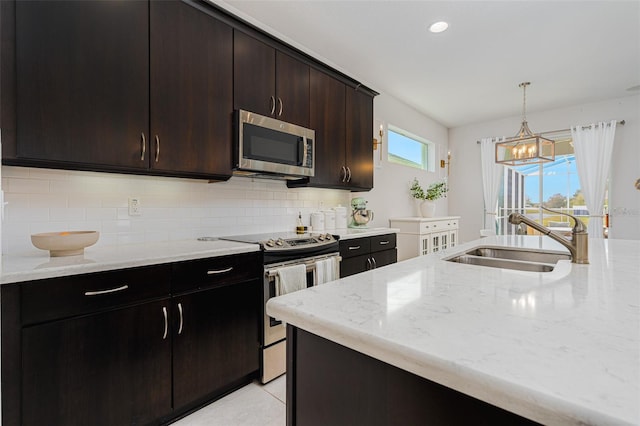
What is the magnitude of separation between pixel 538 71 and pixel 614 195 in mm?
2476

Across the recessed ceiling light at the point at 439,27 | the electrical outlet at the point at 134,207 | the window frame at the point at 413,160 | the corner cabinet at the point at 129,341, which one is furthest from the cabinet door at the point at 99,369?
the window frame at the point at 413,160

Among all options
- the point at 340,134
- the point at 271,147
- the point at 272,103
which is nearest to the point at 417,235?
the point at 340,134

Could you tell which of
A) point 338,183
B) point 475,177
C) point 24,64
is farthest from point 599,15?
point 24,64

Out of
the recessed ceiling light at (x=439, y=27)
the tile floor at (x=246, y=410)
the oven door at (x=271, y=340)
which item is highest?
the recessed ceiling light at (x=439, y=27)

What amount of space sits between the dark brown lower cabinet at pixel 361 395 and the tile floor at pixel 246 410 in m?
1.12

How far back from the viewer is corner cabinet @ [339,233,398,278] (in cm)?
274

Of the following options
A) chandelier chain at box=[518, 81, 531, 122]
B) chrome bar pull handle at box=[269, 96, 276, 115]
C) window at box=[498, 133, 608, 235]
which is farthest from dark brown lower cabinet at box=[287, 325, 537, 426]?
window at box=[498, 133, 608, 235]

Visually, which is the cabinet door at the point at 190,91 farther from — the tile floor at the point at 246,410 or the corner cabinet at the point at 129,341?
the tile floor at the point at 246,410

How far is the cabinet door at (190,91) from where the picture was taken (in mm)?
1830

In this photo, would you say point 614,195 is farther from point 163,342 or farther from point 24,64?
point 24,64

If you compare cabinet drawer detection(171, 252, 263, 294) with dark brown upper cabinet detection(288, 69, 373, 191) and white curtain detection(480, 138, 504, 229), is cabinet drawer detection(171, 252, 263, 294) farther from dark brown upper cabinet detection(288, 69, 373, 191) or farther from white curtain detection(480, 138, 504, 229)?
white curtain detection(480, 138, 504, 229)

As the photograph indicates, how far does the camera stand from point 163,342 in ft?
5.28

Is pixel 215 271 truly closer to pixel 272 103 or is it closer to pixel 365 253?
pixel 272 103

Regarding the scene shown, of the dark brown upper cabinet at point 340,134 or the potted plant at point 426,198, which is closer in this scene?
the dark brown upper cabinet at point 340,134
